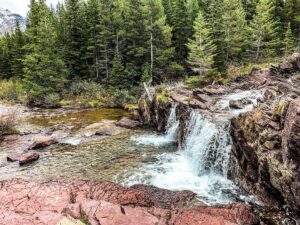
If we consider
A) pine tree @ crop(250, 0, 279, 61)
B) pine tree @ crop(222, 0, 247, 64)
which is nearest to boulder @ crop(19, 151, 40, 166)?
pine tree @ crop(222, 0, 247, 64)

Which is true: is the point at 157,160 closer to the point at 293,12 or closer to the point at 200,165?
the point at 200,165

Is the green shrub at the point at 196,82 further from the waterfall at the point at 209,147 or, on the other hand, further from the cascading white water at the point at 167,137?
the waterfall at the point at 209,147

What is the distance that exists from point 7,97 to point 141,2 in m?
23.4

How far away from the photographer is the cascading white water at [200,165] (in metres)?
12.0

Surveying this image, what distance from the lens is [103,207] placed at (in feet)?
28.5

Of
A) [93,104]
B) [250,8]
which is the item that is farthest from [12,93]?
[250,8]

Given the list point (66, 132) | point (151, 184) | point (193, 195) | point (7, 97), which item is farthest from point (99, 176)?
point (7, 97)

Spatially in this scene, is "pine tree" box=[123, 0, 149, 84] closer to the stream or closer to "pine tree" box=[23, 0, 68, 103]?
"pine tree" box=[23, 0, 68, 103]

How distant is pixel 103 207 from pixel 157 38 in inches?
1244

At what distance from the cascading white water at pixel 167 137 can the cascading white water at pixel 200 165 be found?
2.25 metres

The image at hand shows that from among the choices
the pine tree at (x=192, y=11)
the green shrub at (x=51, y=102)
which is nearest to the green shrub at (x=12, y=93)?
the green shrub at (x=51, y=102)

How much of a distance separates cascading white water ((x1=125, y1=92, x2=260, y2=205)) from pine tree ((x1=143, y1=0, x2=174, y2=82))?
20.3 meters

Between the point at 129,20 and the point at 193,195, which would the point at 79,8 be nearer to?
the point at 129,20

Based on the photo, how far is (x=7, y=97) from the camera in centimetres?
4053
